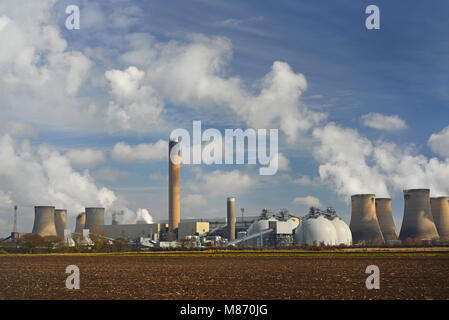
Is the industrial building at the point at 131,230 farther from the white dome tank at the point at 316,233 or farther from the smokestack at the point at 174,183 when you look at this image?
the white dome tank at the point at 316,233

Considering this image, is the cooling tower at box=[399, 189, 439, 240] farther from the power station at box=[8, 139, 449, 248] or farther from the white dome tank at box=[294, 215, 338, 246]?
the white dome tank at box=[294, 215, 338, 246]

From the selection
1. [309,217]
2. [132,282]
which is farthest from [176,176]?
[132,282]

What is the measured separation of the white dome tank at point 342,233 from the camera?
9481 cm

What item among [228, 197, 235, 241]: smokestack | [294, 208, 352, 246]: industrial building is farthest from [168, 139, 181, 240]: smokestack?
[294, 208, 352, 246]: industrial building

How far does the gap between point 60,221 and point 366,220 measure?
72088 mm

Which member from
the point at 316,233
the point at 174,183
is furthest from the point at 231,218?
the point at 316,233

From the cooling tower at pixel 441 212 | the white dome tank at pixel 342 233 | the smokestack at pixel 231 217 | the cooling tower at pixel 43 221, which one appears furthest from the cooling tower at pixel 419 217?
the cooling tower at pixel 43 221

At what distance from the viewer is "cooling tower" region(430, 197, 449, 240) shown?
316 feet

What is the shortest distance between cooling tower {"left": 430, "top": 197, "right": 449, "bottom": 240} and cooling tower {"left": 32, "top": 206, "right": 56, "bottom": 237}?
7841 cm

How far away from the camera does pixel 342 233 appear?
96.0 meters

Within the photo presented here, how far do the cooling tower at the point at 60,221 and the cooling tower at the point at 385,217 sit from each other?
72671 millimetres

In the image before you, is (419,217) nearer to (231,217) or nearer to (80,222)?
(231,217)
